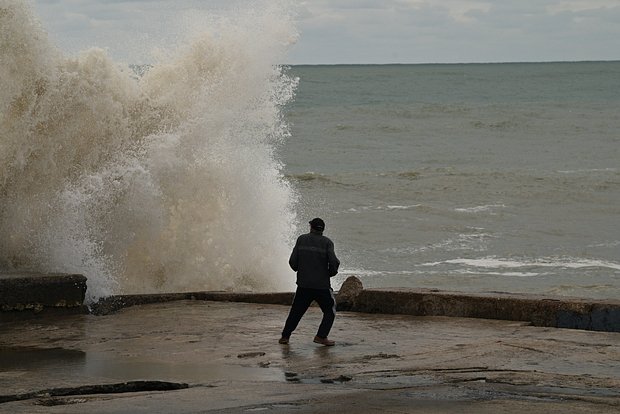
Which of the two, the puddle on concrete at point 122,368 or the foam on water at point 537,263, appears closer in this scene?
the puddle on concrete at point 122,368

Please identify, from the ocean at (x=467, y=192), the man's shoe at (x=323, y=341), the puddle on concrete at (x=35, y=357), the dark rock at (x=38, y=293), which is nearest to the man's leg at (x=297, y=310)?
the man's shoe at (x=323, y=341)

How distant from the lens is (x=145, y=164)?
13.9m

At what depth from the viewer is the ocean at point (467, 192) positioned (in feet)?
61.6

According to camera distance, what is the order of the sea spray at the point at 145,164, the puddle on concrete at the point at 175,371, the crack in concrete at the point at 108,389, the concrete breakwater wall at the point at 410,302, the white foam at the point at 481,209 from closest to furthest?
the crack in concrete at the point at 108,389
the puddle on concrete at the point at 175,371
the concrete breakwater wall at the point at 410,302
the sea spray at the point at 145,164
the white foam at the point at 481,209

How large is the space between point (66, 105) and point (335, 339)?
5.27m

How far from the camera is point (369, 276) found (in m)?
18.2

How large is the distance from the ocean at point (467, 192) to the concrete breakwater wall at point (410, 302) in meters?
5.61

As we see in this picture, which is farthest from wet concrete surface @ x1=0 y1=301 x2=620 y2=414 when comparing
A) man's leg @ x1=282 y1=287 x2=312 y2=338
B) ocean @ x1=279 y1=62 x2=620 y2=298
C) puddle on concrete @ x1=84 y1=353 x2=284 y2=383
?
ocean @ x1=279 y1=62 x2=620 y2=298

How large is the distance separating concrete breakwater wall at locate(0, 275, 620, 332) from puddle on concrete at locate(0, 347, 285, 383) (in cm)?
181

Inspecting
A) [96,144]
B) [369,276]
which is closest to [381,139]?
[369,276]

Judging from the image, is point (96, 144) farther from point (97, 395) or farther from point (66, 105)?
point (97, 395)

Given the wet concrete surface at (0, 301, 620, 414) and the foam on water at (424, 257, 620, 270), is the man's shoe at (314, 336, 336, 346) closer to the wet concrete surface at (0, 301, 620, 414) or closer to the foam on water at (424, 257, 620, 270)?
the wet concrete surface at (0, 301, 620, 414)

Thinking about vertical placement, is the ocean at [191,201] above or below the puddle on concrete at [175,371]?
above

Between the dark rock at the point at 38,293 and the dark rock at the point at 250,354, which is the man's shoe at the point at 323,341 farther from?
the dark rock at the point at 38,293
